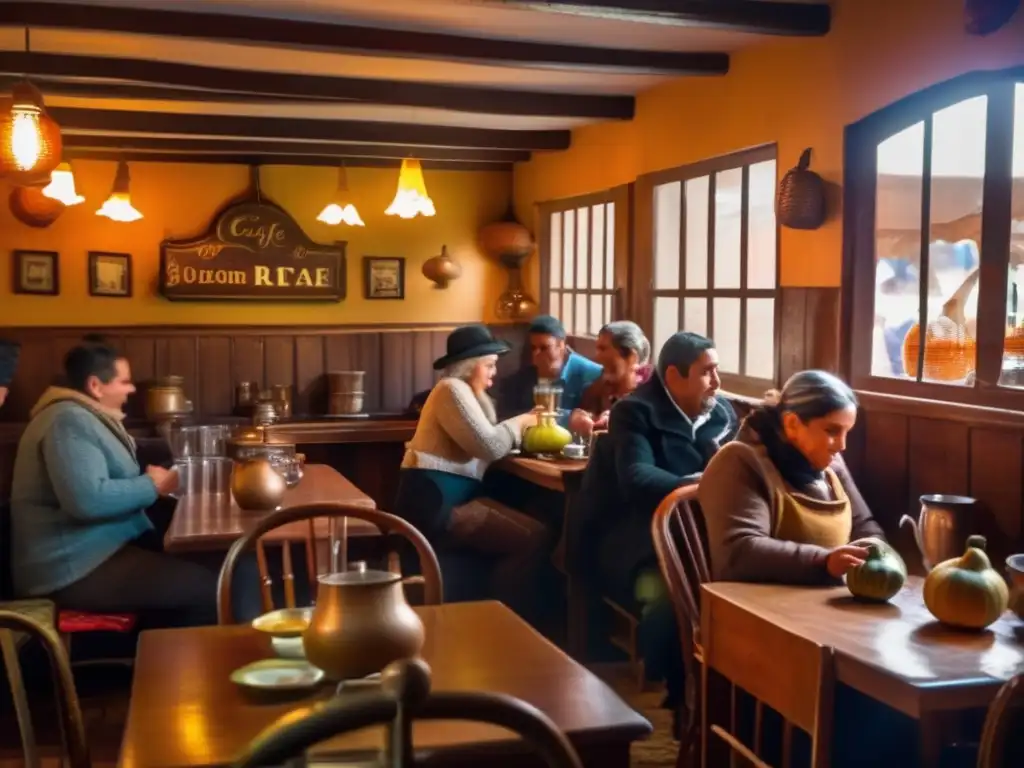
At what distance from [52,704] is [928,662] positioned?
131 inches

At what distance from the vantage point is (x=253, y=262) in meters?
7.66

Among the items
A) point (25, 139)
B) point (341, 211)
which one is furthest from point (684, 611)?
point (341, 211)

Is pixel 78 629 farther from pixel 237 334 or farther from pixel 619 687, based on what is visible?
pixel 237 334

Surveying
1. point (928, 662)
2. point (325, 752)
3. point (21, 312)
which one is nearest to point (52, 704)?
point (325, 752)

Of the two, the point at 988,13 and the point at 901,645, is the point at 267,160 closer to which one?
the point at 988,13

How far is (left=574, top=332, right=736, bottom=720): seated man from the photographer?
3787mm

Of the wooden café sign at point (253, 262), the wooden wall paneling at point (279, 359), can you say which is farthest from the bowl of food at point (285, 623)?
the wooden café sign at point (253, 262)

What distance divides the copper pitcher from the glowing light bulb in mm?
3014

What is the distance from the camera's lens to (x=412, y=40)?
443 centimetres

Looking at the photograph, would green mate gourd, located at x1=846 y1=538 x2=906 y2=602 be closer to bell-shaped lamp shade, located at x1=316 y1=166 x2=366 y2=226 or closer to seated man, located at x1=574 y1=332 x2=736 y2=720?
seated man, located at x1=574 y1=332 x2=736 y2=720

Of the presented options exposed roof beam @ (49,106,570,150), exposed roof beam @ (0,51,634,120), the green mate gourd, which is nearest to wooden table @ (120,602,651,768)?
the green mate gourd

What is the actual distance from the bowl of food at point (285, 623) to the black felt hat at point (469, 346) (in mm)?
2679

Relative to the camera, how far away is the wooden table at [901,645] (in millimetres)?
1990

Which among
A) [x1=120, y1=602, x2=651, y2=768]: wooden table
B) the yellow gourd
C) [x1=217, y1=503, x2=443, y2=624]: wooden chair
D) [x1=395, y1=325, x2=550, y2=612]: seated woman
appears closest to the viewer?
[x1=120, y1=602, x2=651, y2=768]: wooden table
